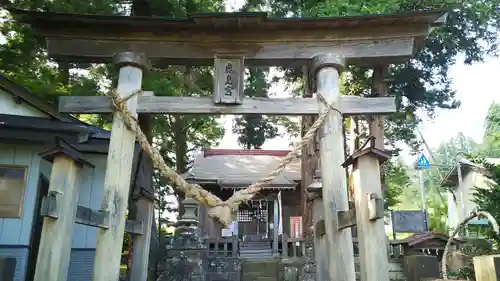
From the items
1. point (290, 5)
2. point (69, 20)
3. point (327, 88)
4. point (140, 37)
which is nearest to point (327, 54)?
point (327, 88)

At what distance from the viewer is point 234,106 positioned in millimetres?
5426

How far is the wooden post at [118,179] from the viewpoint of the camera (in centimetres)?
479

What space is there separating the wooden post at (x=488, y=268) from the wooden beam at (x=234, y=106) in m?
2.66

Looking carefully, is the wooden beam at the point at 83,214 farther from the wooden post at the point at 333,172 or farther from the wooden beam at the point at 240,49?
the wooden post at the point at 333,172

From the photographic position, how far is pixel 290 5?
36.2 ft

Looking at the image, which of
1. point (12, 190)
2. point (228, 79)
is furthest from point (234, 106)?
point (12, 190)

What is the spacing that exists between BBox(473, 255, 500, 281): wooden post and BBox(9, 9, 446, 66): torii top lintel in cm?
332

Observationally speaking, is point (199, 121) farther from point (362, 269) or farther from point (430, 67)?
point (362, 269)

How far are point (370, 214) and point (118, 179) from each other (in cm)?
319

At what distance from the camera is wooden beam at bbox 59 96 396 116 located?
211 inches

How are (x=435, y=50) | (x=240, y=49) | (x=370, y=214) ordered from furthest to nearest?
1. (x=435, y=50)
2. (x=240, y=49)
3. (x=370, y=214)

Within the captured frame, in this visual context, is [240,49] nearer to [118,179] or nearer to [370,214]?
[118,179]

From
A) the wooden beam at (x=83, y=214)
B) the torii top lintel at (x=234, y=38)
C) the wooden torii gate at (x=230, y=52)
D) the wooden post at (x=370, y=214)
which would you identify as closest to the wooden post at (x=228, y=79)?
the wooden torii gate at (x=230, y=52)

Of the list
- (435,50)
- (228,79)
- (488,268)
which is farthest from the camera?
(435,50)
